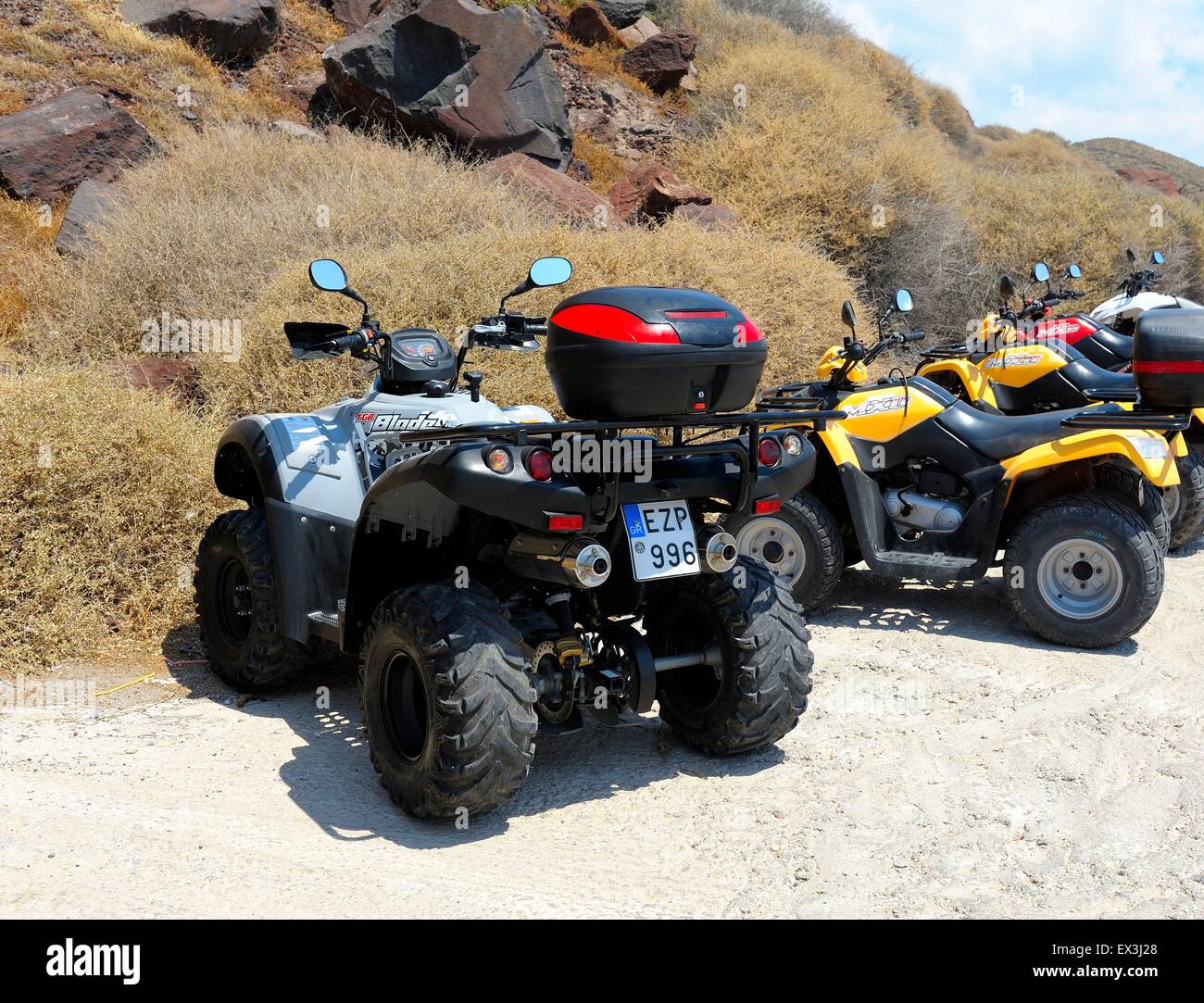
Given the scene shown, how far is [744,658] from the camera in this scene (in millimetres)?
3670

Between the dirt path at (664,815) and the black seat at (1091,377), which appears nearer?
the dirt path at (664,815)

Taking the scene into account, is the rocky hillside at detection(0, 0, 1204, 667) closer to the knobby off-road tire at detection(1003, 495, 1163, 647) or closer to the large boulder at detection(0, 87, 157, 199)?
the large boulder at detection(0, 87, 157, 199)

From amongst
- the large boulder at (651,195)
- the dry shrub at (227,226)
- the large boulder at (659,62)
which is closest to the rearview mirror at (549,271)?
the dry shrub at (227,226)

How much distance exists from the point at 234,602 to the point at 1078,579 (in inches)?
156

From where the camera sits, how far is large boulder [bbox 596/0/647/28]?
66.4 feet

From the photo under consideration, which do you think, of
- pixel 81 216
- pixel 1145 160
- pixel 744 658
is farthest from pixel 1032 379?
pixel 1145 160

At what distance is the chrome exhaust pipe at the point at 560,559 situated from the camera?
3.19 m

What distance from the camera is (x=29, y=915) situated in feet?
8.83

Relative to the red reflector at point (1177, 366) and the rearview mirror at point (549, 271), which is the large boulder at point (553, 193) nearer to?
the red reflector at point (1177, 366)

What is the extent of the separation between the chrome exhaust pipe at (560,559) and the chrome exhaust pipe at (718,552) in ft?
1.10

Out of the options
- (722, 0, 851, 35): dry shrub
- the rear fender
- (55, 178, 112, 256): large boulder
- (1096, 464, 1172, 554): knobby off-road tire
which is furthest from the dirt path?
(722, 0, 851, 35): dry shrub

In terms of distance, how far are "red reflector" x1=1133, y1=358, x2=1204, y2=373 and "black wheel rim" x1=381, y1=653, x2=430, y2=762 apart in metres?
3.65

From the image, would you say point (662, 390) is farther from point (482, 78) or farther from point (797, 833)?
point (482, 78)

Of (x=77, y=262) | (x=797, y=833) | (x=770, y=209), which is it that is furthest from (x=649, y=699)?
(x=770, y=209)
